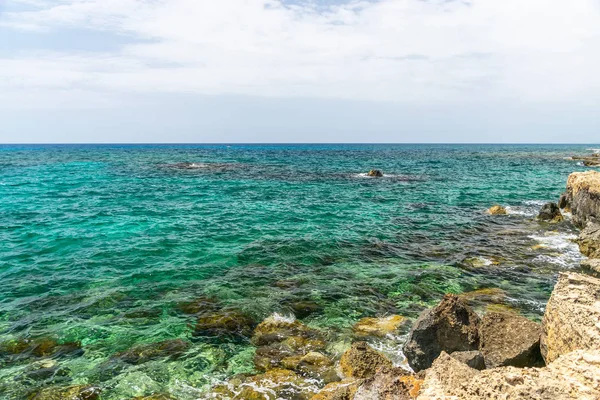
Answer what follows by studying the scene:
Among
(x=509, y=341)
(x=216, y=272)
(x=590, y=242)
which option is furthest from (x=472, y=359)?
(x=590, y=242)

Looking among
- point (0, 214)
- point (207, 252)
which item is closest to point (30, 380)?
point (207, 252)

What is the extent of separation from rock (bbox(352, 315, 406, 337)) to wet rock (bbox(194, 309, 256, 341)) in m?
3.23

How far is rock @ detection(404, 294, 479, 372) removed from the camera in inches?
343

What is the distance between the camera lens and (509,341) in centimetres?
838

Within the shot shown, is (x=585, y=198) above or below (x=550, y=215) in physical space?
above

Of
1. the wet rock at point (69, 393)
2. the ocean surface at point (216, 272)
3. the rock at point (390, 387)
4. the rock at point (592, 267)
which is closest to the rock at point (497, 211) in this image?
the ocean surface at point (216, 272)

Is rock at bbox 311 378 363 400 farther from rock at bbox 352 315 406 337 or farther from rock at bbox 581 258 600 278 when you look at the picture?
rock at bbox 581 258 600 278

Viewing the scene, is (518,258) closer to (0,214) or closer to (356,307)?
(356,307)

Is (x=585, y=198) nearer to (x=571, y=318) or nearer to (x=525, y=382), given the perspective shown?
(x=571, y=318)

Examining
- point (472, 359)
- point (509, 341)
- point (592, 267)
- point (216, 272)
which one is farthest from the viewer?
point (216, 272)

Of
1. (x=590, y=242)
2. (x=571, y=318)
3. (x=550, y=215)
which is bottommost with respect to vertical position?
(x=590, y=242)

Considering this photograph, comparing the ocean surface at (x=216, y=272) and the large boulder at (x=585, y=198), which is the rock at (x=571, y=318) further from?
the large boulder at (x=585, y=198)

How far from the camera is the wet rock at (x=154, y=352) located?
9688 millimetres

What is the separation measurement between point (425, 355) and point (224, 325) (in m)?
5.88
